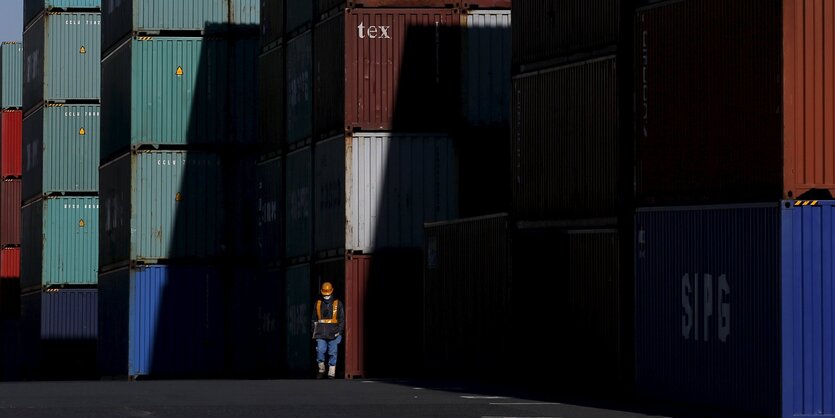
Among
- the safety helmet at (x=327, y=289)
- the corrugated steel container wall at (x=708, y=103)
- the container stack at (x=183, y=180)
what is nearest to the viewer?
the corrugated steel container wall at (x=708, y=103)

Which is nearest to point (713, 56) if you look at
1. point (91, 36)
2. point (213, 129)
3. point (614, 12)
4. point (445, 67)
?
point (614, 12)

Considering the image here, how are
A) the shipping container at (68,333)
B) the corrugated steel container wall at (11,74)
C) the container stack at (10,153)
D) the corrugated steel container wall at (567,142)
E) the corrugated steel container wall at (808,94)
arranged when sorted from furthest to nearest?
the container stack at (10,153) → the corrugated steel container wall at (11,74) → the shipping container at (68,333) → the corrugated steel container wall at (567,142) → the corrugated steel container wall at (808,94)

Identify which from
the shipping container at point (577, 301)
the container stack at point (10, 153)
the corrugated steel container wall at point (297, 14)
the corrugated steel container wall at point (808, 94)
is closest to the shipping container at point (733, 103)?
the corrugated steel container wall at point (808, 94)

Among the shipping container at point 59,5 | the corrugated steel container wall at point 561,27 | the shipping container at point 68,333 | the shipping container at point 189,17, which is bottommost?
the shipping container at point 68,333

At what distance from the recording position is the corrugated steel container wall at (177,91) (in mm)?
44031

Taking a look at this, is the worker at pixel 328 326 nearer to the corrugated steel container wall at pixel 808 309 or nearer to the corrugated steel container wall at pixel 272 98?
the corrugated steel container wall at pixel 272 98

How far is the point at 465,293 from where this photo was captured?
30.6 meters

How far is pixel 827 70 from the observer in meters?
20.5

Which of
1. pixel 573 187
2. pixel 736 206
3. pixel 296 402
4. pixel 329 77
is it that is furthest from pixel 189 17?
pixel 736 206

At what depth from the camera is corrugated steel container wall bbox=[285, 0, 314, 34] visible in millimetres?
38031

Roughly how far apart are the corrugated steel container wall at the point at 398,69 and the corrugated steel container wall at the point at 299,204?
9.40 feet

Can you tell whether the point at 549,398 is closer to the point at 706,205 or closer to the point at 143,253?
the point at 706,205

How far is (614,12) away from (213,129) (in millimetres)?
20700

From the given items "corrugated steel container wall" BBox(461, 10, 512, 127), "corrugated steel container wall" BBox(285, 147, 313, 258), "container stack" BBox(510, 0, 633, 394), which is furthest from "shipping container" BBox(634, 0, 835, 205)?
"corrugated steel container wall" BBox(285, 147, 313, 258)
